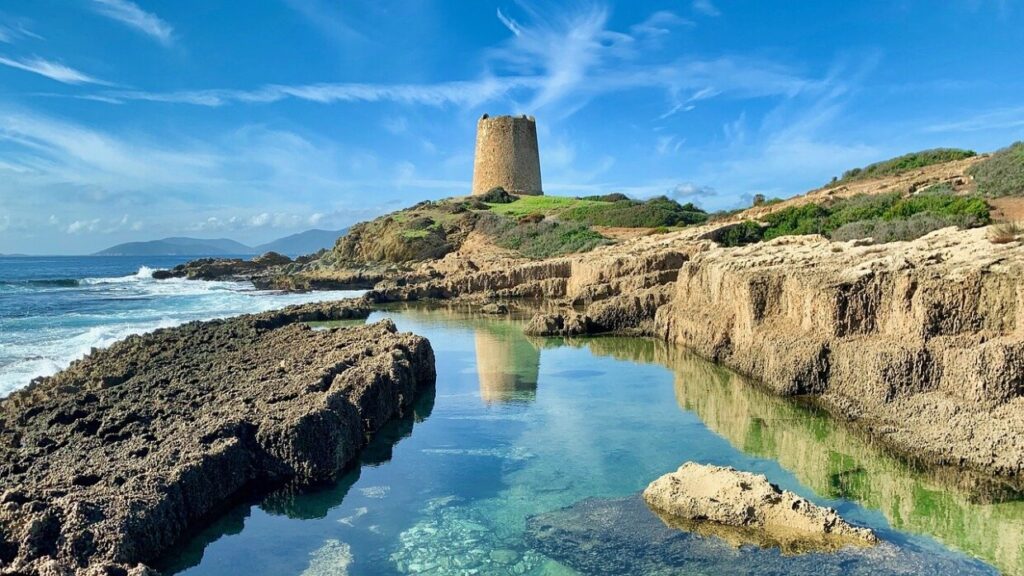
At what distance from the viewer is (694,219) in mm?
48625

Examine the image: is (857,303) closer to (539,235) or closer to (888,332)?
(888,332)

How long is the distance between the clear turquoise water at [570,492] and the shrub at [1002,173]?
1910 cm

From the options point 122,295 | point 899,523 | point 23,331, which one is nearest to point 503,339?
point 899,523

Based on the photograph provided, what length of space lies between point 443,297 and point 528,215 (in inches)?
816

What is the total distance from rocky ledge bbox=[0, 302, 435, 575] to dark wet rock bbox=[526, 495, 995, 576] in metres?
3.55

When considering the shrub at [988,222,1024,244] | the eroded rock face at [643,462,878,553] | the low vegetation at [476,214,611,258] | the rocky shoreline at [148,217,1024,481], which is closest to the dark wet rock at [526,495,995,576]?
the eroded rock face at [643,462,878,553]

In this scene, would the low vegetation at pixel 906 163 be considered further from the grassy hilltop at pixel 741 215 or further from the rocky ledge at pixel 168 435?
the rocky ledge at pixel 168 435

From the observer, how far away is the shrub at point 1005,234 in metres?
11.7

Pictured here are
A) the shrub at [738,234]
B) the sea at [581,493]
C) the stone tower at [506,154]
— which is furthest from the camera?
the stone tower at [506,154]

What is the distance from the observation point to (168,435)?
9180mm

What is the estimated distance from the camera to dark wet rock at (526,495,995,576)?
670 cm

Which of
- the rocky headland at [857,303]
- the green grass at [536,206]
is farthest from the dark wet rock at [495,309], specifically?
the green grass at [536,206]

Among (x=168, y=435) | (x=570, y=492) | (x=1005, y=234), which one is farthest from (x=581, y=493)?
(x=1005, y=234)

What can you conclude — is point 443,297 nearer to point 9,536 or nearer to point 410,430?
point 410,430
